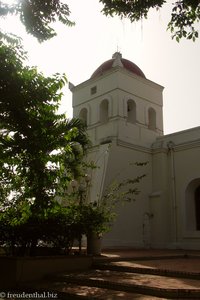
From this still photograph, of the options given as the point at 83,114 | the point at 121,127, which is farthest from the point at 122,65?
the point at 121,127

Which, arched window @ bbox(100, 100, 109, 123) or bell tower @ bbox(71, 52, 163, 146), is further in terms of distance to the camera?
arched window @ bbox(100, 100, 109, 123)

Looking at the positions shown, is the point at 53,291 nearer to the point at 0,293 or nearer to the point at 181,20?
the point at 0,293

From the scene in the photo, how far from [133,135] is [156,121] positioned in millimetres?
2491

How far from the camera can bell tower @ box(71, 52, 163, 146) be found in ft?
63.9

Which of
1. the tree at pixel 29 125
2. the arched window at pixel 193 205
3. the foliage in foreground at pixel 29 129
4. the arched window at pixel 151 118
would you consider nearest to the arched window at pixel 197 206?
the arched window at pixel 193 205

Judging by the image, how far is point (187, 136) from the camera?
61.5 ft

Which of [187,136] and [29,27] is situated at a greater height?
[187,136]

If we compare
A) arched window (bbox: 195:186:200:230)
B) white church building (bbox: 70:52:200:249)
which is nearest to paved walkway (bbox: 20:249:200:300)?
white church building (bbox: 70:52:200:249)

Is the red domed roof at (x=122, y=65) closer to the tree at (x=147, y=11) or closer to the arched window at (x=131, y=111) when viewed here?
the arched window at (x=131, y=111)

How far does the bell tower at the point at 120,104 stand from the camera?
19469 millimetres

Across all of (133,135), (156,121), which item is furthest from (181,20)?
(156,121)

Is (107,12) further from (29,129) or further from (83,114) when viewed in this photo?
(83,114)

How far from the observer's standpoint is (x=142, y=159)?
19.5 meters

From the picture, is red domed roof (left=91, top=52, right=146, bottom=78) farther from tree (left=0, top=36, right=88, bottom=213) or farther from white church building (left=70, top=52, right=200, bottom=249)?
tree (left=0, top=36, right=88, bottom=213)
